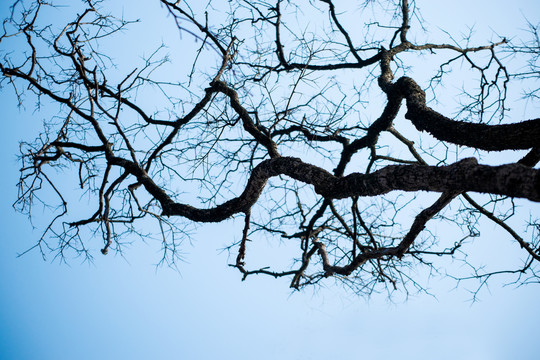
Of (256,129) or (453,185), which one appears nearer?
(453,185)

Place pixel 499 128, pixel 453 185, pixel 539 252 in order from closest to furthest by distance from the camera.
Result: pixel 453 185 < pixel 499 128 < pixel 539 252

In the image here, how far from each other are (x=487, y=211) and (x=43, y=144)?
6333 millimetres

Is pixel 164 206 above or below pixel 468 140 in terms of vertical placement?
above

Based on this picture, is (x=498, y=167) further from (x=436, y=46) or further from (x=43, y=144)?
(x=43, y=144)

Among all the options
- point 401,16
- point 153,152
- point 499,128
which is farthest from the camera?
point 401,16

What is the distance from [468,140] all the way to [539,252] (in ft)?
7.67

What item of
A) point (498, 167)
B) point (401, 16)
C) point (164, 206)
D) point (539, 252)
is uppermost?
point (401, 16)

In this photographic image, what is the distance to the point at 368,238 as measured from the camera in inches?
230

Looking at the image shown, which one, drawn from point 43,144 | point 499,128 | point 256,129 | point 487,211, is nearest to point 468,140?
point 499,128

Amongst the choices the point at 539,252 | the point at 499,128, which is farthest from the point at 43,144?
the point at 539,252

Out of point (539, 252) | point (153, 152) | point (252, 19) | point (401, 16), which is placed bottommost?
point (539, 252)

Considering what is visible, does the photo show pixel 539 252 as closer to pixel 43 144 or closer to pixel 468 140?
pixel 468 140

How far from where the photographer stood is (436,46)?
5.51 meters

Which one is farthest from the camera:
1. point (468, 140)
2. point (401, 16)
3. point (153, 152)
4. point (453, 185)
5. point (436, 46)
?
point (401, 16)
